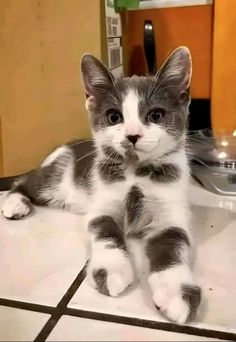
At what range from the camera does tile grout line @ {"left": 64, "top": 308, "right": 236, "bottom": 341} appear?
604 mm

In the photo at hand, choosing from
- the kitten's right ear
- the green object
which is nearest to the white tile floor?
the kitten's right ear

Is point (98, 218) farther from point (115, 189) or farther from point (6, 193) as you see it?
point (6, 193)

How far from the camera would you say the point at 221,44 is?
1.18 metres

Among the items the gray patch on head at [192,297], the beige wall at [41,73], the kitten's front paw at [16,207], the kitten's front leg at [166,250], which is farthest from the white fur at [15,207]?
the gray patch on head at [192,297]

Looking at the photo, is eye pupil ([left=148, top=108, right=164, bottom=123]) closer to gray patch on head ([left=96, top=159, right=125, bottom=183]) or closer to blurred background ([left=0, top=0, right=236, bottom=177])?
gray patch on head ([left=96, top=159, right=125, bottom=183])

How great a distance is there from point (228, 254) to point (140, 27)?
0.80 meters

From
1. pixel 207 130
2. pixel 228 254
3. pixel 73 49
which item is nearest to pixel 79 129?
pixel 73 49

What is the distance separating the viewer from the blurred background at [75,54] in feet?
3.55

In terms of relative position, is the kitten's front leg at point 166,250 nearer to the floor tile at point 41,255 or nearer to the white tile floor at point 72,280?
the white tile floor at point 72,280

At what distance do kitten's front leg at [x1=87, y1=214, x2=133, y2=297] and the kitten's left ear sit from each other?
0.30 m

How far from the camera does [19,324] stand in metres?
0.63

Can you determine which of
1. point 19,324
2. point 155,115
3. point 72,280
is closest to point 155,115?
point 155,115

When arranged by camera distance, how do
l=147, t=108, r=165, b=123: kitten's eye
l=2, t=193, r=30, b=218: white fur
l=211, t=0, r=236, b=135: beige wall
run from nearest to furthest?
1. l=147, t=108, r=165, b=123: kitten's eye
2. l=2, t=193, r=30, b=218: white fur
3. l=211, t=0, r=236, b=135: beige wall

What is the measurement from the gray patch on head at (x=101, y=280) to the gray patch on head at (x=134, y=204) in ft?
0.65
